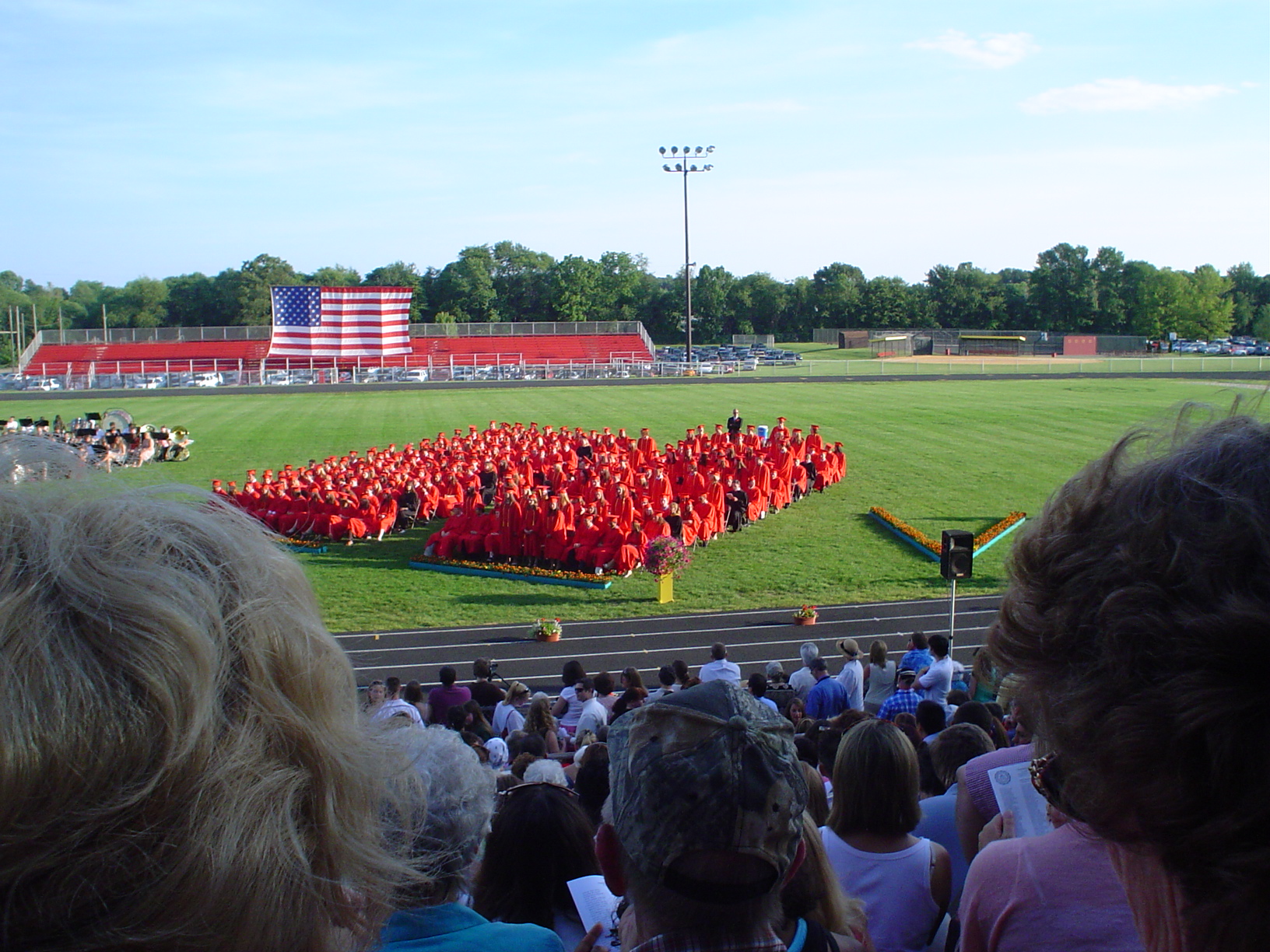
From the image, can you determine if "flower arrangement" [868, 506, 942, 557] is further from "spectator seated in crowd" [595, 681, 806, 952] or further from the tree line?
the tree line

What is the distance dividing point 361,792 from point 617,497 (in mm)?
17012

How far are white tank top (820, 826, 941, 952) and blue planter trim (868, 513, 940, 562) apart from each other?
47.3ft

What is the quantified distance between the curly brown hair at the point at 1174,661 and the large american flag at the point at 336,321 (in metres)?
56.6

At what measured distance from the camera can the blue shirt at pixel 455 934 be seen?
1.73 m

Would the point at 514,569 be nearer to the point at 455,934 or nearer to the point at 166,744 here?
the point at 455,934

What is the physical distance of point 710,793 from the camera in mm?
1523

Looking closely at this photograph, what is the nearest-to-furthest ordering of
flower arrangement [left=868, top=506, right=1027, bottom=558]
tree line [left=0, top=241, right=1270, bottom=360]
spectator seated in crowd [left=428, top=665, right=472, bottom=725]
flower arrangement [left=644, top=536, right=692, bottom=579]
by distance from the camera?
spectator seated in crowd [left=428, top=665, right=472, bottom=725] → flower arrangement [left=644, top=536, right=692, bottom=579] → flower arrangement [left=868, top=506, right=1027, bottom=558] → tree line [left=0, top=241, right=1270, bottom=360]

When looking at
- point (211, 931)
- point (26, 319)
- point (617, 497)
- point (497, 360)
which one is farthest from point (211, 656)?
point (26, 319)

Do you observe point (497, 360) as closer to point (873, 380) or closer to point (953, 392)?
point (873, 380)

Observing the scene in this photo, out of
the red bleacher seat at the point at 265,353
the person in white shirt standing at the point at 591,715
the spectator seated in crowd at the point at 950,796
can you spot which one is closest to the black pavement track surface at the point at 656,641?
the person in white shirt standing at the point at 591,715

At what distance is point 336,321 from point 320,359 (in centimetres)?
785

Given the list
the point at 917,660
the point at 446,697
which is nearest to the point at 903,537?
the point at 917,660

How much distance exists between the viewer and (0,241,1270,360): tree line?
9950 cm

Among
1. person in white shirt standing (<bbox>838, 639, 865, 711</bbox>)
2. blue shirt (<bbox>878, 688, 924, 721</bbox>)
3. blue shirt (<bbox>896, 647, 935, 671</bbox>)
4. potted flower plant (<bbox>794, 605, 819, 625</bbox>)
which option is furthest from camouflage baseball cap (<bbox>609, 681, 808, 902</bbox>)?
potted flower plant (<bbox>794, 605, 819, 625</bbox>)
